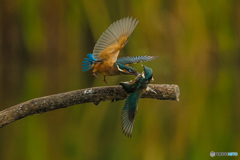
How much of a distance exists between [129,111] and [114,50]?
0.28m

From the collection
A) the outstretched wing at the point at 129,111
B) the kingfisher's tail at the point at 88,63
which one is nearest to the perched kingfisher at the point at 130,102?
the outstretched wing at the point at 129,111

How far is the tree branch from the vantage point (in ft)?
4.22

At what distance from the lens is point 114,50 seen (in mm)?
1297

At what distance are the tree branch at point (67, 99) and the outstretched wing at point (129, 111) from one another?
0.40ft

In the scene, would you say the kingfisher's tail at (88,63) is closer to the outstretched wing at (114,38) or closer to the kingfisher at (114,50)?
the kingfisher at (114,50)

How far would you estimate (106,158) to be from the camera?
75.4 inches

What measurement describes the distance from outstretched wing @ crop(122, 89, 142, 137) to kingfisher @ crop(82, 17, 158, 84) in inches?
3.6

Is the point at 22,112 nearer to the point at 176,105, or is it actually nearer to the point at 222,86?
the point at 176,105

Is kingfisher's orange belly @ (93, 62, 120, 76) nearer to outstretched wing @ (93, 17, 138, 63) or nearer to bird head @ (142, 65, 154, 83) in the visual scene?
outstretched wing @ (93, 17, 138, 63)

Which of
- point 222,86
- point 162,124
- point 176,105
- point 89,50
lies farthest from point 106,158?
point 222,86

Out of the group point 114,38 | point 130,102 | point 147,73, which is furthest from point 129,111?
point 114,38

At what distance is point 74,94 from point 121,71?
23 centimetres

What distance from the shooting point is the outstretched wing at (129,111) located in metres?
1.18

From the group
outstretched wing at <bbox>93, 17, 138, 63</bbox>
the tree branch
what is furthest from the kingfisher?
the tree branch
